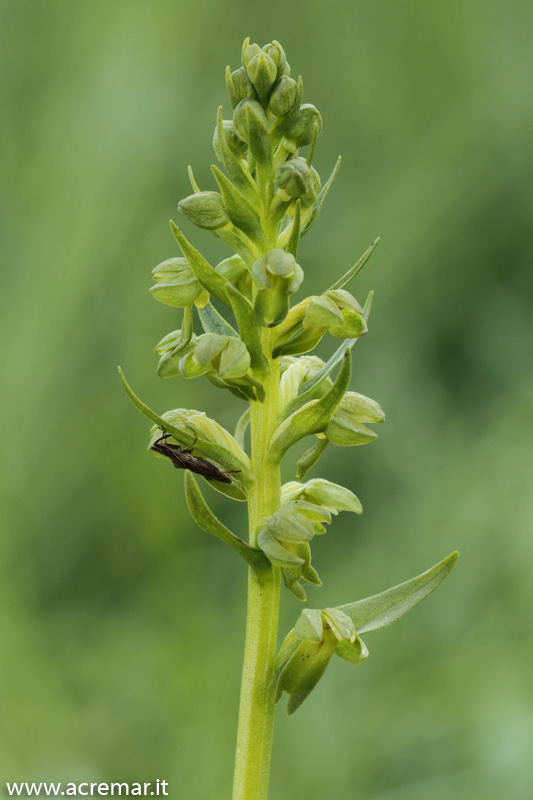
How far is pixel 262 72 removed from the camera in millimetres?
1538

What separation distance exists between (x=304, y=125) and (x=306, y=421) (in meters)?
0.58

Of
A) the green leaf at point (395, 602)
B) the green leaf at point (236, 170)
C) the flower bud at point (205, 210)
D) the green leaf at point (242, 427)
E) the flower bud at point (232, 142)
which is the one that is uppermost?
the flower bud at point (232, 142)

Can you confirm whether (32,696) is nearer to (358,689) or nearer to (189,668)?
(189,668)

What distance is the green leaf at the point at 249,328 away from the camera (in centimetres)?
147

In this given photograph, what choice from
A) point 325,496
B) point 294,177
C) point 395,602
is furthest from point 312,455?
point 294,177

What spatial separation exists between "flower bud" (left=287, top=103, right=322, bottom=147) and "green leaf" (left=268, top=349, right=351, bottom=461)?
0.53 meters

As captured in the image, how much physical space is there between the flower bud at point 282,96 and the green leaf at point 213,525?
697 millimetres

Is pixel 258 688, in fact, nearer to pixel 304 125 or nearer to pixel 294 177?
pixel 294 177

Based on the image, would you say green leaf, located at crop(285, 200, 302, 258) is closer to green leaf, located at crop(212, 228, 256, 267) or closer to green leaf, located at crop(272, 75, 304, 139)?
green leaf, located at crop(212, 228, 256, 267)

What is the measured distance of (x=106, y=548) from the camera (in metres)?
3.48

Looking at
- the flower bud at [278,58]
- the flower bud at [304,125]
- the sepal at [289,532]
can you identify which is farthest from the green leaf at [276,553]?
the flower bud at [278,58]

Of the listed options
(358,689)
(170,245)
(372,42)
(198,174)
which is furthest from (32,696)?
(372,42)

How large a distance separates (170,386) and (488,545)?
139 cm

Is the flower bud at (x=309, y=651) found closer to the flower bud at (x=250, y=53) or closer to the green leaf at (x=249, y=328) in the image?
the green leaf at (x=249, y=328)
